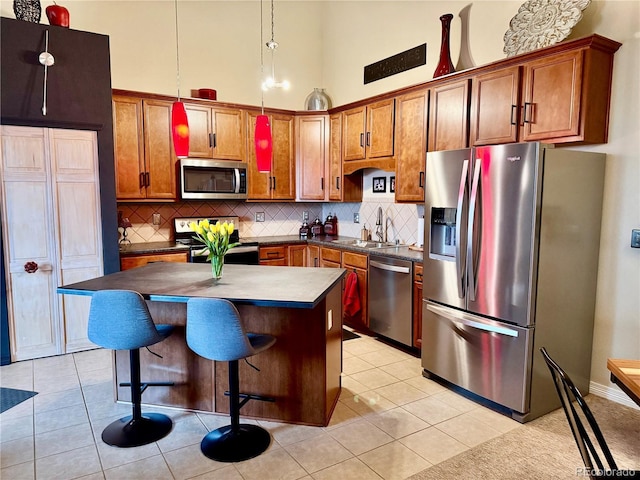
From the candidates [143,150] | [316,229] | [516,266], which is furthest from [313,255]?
[516,266]

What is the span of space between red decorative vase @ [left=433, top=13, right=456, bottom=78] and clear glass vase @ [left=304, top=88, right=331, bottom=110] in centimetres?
182

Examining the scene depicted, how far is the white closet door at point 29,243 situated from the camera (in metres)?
3.49

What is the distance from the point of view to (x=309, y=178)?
5.24 meters

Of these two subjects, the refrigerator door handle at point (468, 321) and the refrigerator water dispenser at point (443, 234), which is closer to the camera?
the refrigerator door handle at point (468, 321)

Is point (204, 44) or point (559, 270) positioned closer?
point (559, 270)

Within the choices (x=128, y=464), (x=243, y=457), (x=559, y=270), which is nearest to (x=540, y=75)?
(x=559, y=270)

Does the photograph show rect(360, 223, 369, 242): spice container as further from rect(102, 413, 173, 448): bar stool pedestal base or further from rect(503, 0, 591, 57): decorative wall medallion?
rect(102, 413, 173, 448): bar stool pedestal base

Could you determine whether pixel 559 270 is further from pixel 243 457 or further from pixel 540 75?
pixel 243 457

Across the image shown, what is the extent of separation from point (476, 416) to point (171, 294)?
2.07 m

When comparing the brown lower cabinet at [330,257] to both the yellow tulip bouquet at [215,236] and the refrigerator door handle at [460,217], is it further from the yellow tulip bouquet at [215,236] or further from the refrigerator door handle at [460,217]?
the yellow tulip bouquet at [215,236]

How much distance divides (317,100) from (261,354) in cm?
363

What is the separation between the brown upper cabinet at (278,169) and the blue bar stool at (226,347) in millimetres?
2873

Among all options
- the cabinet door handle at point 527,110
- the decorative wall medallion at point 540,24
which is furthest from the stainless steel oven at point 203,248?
the decorative wall medallion at point 540,24

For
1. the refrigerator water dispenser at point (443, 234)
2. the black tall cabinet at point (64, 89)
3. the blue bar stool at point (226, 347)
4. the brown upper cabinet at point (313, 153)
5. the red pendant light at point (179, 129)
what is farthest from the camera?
the brown upper cabinet at point (313, 153)
